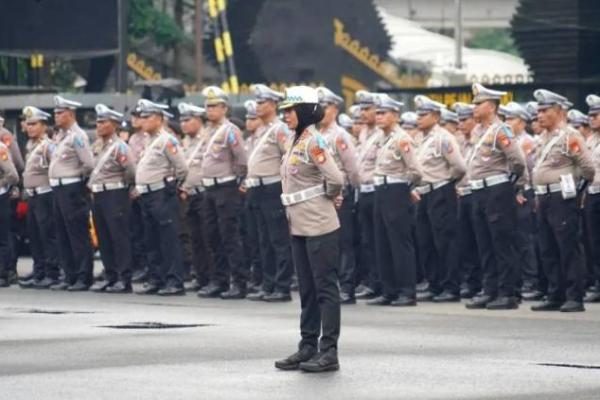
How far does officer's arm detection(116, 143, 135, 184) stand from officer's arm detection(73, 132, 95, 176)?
0.32 meters

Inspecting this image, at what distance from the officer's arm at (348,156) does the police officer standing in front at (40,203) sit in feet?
12.7

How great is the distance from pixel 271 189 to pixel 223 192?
0.70m

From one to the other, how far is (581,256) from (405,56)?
99.8 ft

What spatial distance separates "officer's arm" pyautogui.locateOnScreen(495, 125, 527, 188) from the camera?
18.7 metres

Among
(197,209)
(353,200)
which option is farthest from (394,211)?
(197,209)

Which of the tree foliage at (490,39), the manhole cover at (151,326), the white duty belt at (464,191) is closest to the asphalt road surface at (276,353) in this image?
the manhole cover at (151,326)

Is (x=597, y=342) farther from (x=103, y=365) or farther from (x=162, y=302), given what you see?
(x=162, y=302)

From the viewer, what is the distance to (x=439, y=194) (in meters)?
20.4

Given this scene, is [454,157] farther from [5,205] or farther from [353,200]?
[5,205]

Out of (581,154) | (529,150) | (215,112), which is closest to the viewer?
(581,154)

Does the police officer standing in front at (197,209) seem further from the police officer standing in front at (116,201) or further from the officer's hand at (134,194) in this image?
the police officer standing in front at (116,201)

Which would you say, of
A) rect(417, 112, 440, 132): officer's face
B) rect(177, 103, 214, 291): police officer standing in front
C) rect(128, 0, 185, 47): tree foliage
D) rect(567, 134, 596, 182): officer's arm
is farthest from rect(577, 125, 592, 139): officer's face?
rect(128, 0, 185, 47): tree foliage

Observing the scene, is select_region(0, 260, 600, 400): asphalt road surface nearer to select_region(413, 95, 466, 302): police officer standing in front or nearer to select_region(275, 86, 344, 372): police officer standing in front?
select_region(275, 86, 344, 372): police officer standing in front

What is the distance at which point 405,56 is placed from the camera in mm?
48469
